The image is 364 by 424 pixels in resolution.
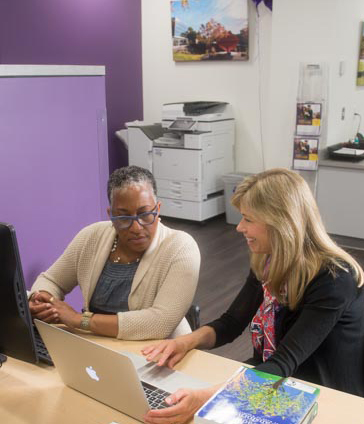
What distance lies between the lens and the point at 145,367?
1.35 metres

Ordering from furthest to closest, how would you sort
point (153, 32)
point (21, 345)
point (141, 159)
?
point (153, 32)
point (141, 159)
point (21, 345)

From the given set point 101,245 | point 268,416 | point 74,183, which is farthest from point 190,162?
point 268,416

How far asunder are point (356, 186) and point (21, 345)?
147 inches

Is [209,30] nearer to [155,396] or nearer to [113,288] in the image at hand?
[113,288]

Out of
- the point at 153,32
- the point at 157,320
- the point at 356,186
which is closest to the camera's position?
the point at 157,320

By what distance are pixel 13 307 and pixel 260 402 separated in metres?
0.62

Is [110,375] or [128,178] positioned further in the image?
[128,178]

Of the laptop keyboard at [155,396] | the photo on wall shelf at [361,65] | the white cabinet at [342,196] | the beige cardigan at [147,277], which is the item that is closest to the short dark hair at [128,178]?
the beige cardigan at [147,277]

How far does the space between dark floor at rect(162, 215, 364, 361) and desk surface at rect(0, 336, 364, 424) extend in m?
1.48

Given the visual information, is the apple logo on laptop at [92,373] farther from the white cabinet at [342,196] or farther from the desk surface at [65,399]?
the white cabinet at [342,196]

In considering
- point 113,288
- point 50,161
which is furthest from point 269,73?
point 113,288

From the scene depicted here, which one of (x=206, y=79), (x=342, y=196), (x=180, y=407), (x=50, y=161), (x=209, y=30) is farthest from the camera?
(x=206, y=79)

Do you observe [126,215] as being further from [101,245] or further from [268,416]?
[268,416]

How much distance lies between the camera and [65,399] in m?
1.23
